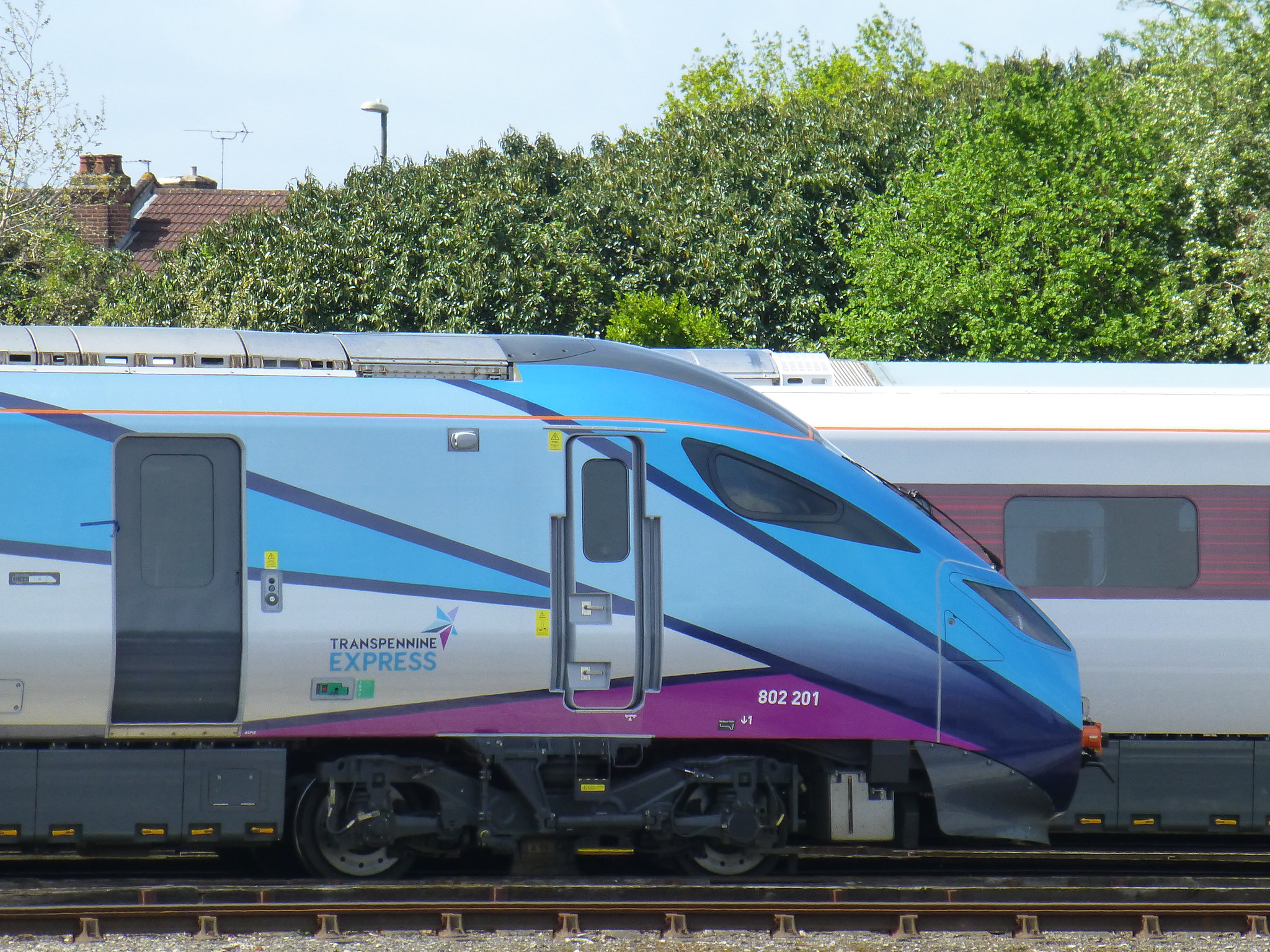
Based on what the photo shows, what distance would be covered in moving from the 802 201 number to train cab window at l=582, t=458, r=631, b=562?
112cm

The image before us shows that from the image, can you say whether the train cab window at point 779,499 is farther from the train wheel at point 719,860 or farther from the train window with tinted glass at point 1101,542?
the train wheel at point 719,860

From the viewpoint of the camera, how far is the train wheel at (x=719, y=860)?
8570 mm

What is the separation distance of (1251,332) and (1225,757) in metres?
14.1

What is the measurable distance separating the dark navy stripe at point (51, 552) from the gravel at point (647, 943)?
195 centimetres

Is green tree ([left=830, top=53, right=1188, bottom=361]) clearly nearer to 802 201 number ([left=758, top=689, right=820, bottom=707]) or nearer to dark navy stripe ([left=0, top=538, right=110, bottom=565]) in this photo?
802 201 number ([left=758, top=689, right=820, bottom=707])

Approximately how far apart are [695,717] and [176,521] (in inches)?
120

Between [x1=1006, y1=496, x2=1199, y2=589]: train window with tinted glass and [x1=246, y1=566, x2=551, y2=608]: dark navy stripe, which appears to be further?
[x1=1006, y1=496, x2=1199, y2=589]: train window with tinted glass

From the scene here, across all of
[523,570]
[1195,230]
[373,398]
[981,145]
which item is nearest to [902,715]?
[523,570]

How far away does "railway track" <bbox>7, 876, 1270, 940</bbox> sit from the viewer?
749 centimetres

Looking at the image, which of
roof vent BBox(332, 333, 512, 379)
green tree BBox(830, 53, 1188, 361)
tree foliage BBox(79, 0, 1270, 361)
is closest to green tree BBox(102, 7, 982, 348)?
tree foliage BBox(79, 0, 1270, 361)

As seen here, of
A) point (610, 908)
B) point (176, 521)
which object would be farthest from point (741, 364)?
point (176, 521)

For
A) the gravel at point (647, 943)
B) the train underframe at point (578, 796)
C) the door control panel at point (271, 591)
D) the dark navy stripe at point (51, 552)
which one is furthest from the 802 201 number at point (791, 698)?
the dark navy stripe at point (51, 552)

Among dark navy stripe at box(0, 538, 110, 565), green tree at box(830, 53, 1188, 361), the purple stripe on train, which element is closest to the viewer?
dark navy stripe at box(0, 538, 110, 565)

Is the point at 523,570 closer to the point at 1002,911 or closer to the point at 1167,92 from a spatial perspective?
the point at 1002,911
